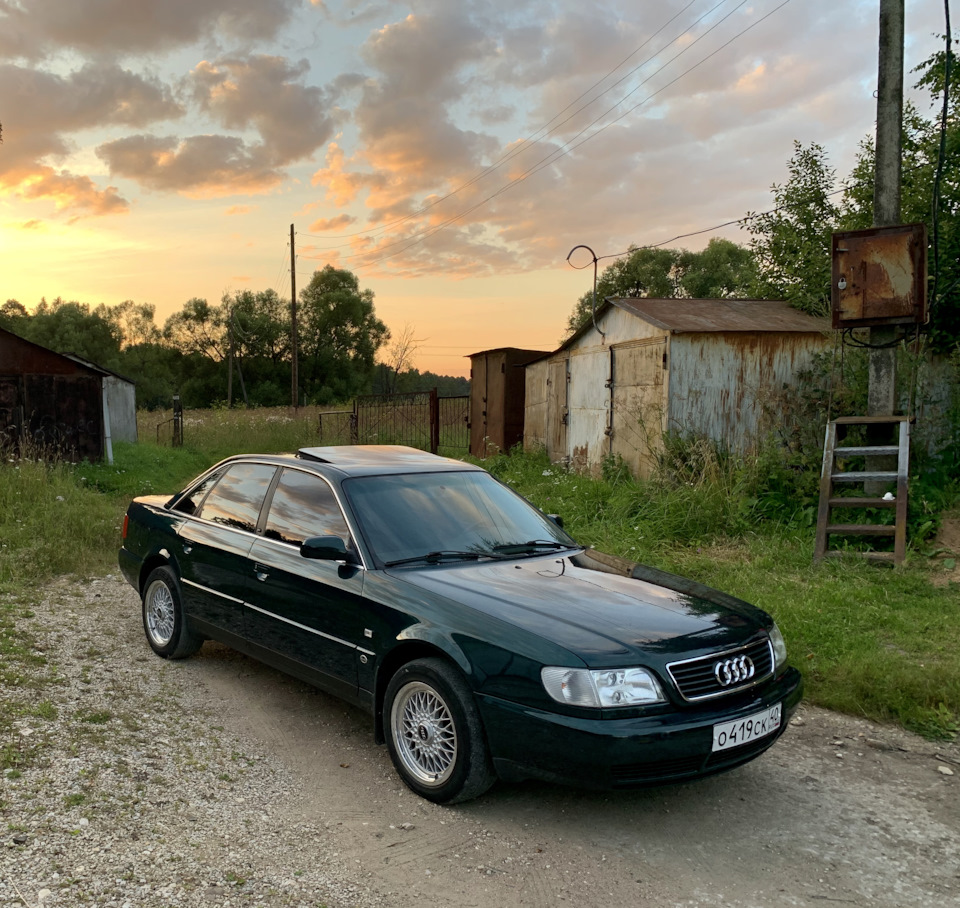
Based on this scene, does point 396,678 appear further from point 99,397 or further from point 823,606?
point 99,397

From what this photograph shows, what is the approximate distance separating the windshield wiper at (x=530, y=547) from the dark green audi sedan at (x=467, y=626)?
0.06ft

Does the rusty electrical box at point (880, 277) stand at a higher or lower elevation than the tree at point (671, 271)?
lower

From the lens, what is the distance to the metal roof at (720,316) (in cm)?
1159

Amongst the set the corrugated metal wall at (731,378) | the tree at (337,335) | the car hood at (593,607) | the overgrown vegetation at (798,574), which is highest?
the tree at (337,335)

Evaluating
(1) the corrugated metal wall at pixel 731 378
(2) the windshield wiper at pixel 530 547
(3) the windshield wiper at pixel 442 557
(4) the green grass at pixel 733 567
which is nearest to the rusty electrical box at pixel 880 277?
(4) the green grass at pixel 733 567

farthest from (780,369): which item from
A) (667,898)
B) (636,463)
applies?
(667,898)

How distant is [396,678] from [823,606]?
413cm

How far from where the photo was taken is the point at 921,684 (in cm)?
497

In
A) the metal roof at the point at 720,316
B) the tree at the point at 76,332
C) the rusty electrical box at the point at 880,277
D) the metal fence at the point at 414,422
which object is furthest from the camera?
the tree at the point at 76,332

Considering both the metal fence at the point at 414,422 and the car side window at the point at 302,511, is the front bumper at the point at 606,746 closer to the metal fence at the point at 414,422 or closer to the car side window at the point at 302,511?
the car side window at the point at 302,511

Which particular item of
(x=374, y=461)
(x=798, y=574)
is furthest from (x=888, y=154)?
(x=374, y=461)

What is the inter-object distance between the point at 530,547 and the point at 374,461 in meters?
1.13

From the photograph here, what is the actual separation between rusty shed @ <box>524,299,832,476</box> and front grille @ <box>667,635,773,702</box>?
7.97 m

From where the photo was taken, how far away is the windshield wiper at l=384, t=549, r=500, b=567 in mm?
4160
